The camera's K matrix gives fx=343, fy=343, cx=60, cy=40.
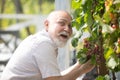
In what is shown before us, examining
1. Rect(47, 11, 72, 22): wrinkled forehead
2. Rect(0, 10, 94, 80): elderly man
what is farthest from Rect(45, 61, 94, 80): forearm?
Rect(47, 11, 72, 22): wrinkled forehead

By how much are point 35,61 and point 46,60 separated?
11cm

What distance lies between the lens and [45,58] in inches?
81.4

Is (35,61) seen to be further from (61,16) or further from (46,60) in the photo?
(61,16)

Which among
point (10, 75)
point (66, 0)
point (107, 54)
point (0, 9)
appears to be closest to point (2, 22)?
point (0, 9)

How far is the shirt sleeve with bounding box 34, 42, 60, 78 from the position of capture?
2066 mm

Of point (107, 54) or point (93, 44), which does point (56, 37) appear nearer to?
point (93, 44)

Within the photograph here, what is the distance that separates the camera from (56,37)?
2.25 metres

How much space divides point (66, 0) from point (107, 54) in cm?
204

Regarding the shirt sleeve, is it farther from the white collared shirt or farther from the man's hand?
the man's hand

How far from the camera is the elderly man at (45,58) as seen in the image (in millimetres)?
2076

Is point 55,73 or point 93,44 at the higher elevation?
point 93,44

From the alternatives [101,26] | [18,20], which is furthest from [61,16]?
[18,20]

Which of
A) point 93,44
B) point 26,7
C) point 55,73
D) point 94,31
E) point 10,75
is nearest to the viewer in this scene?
point 94,31

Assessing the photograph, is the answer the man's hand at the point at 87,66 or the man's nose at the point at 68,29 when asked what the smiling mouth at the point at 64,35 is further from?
the man's hand at the point at 87,66
